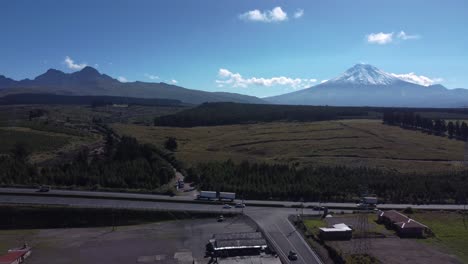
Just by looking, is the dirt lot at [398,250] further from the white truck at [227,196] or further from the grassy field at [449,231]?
the white truck at [227,196]

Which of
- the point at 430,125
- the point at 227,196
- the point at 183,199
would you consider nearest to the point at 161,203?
the point at 183,199

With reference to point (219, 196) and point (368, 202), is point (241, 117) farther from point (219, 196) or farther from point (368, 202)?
point (368, 202)

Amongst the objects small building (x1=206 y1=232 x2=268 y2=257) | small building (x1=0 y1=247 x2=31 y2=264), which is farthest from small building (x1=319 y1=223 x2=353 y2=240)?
small building (x1=0 y1=247 x2=31 y2=264)

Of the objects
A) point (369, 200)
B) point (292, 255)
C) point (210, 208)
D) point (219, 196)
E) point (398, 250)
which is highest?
point (219, 196)

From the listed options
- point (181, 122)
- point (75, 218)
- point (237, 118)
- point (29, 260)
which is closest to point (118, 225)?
point (75, 218)

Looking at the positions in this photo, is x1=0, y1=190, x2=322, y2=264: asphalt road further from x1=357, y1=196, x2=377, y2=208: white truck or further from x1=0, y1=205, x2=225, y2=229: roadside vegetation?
x1=357, y1=196, x2=377, y2=208: white truck

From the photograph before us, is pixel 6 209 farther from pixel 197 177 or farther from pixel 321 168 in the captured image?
pixel 321 168
